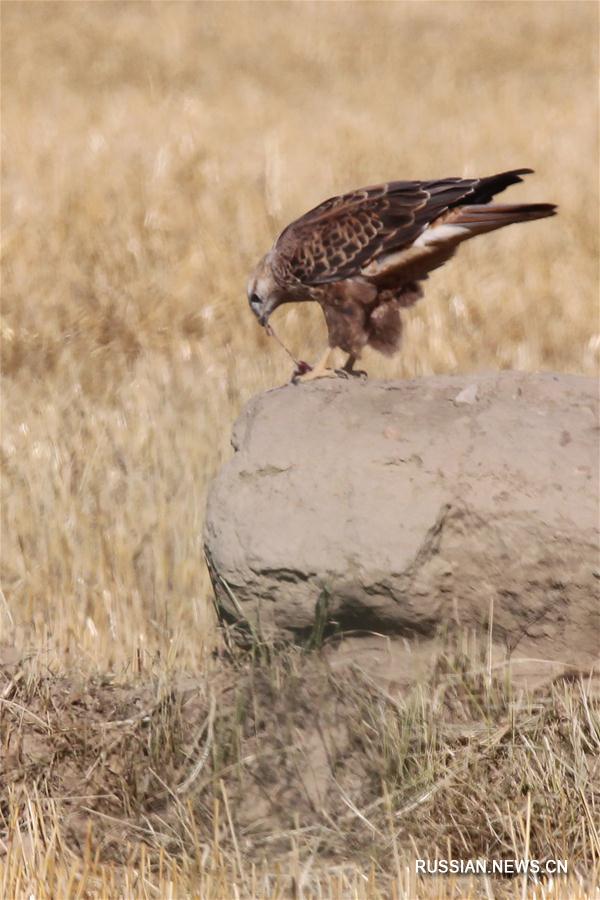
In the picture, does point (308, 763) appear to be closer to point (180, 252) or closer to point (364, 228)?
point (364, 228)

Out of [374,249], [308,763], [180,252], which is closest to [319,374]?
[374,249]

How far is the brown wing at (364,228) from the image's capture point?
4.80 m

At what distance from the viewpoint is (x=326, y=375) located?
15.9ft

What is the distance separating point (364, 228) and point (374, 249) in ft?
0.30

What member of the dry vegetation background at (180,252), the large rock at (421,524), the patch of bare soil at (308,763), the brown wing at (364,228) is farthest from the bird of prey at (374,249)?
the patch of bare soil at (308,763)

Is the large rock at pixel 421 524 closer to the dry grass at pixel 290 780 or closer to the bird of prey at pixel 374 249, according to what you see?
the dry grass at pixel 290 780

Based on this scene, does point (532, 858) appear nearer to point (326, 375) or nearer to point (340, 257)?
point (326, 375)

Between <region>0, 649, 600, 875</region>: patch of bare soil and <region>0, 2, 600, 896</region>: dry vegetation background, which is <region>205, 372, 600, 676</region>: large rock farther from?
<region>0, 2, 600, 896</region>: dry vegetation background

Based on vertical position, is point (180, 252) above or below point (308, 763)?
above

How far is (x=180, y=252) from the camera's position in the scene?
9.09 meters

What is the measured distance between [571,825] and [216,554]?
1.29m

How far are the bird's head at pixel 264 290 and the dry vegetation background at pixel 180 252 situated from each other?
0.77 meters

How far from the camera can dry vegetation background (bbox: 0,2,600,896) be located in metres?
5.22

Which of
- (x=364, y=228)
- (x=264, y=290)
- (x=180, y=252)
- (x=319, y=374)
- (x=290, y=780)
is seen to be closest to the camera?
(x=290, y=780)
